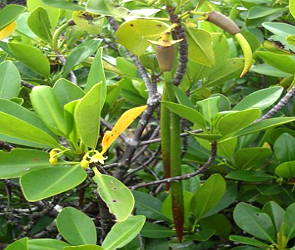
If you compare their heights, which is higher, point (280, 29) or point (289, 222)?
point (280, 29)

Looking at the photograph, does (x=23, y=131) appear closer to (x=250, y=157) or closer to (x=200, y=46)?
(x=200, y=46)

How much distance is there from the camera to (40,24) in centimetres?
110

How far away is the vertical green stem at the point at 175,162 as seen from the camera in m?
0.93

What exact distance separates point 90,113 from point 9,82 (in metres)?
0.27

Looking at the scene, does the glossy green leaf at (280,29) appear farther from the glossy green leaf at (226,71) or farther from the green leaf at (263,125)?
the green leaf at (263,125)

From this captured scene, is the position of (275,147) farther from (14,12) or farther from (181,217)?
(14,12)

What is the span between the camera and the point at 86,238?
0.82 meters

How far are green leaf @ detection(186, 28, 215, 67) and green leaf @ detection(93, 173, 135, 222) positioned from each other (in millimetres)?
265

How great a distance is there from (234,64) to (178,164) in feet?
0.86

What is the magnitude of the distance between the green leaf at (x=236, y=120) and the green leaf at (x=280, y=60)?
28cm

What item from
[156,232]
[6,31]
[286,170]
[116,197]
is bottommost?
[156,232]

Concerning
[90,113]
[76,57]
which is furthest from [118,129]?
[76,57]

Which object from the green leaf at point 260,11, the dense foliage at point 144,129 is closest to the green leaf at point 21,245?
the dense foliage at point 144,129

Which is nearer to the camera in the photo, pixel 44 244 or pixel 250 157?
pixel 44 244
